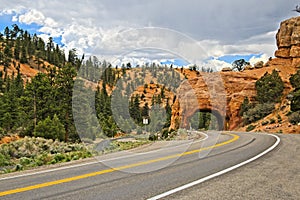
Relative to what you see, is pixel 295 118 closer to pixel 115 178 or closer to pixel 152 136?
pixel 152 136

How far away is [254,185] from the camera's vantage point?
5.85 metres

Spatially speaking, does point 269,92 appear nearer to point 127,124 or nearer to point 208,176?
point 127,124

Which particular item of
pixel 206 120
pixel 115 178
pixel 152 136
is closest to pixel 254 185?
pixel 115 178

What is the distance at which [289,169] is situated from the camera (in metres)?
7.54

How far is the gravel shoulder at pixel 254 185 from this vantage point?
5.16 metres

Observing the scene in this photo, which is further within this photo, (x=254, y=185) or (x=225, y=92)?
(x=225, y=92)

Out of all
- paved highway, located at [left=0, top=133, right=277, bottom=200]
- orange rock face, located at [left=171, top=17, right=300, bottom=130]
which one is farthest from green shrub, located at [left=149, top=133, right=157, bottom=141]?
orange rock face, located at [left=171, top=17, right=300, bottom=130]

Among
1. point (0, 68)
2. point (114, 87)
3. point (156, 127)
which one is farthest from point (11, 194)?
point (0, 68)

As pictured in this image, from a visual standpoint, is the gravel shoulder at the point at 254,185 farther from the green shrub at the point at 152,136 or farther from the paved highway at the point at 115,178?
the green shrub at the point at 152,136

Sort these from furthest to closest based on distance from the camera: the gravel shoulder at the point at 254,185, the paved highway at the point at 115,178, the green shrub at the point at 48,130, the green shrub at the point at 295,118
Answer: the green shrub at the point at 48,130
the green shrub at the point at 295,118
the paved highway at the point at 115,178
the gravel shoulder at the point at 254,185

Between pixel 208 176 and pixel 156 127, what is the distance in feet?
52.1

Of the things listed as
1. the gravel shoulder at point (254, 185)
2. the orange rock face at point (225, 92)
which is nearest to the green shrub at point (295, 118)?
the orange rock face at point (225, 92)

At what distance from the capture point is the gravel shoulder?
16.9 ft

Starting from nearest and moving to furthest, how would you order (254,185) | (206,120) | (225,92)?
(254,185) < (225,92) < (206,120)
